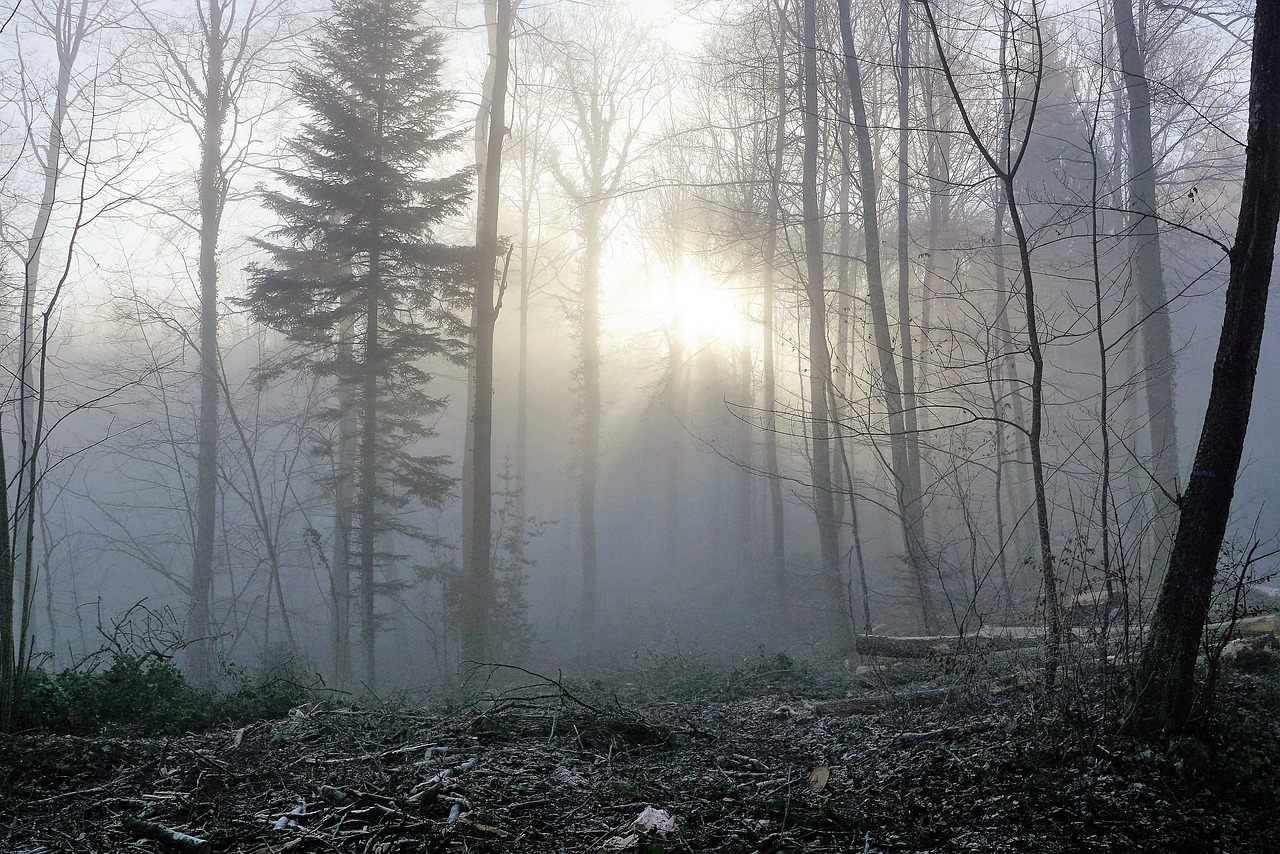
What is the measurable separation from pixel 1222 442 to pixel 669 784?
10.2 ft

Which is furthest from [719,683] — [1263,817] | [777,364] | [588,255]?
[777,364]

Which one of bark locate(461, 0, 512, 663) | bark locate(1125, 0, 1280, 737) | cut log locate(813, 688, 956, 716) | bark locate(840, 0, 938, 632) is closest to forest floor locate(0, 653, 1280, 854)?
bark locate(1125, 0, 1280, 737)

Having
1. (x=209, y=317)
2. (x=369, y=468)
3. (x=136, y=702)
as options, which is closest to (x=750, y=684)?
(x=136, y=702)

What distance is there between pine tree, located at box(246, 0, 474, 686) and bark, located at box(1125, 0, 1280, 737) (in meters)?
11.0

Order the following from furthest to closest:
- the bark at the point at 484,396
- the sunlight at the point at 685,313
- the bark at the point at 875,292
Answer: the sunlight at the point at 685,313 → the bark at the point at 484,396 → the bark at the point at 875,292

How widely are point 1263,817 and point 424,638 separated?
18591 mm

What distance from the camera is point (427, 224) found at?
13180 mm

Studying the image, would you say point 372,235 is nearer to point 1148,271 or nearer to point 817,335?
point 817,335

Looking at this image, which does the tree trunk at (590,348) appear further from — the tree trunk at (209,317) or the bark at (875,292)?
the bark at (875,292)

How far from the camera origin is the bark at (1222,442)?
3.63 m

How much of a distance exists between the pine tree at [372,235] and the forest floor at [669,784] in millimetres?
8585

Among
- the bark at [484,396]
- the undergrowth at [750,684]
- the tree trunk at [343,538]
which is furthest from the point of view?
the tree trunk at [343,538]

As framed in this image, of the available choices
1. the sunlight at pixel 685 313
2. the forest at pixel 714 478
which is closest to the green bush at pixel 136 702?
the forest at pixel 714 478

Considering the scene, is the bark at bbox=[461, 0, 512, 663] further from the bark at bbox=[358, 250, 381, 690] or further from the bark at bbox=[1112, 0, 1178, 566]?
the bark at bbox=[1112, 0, 1178, 566]
